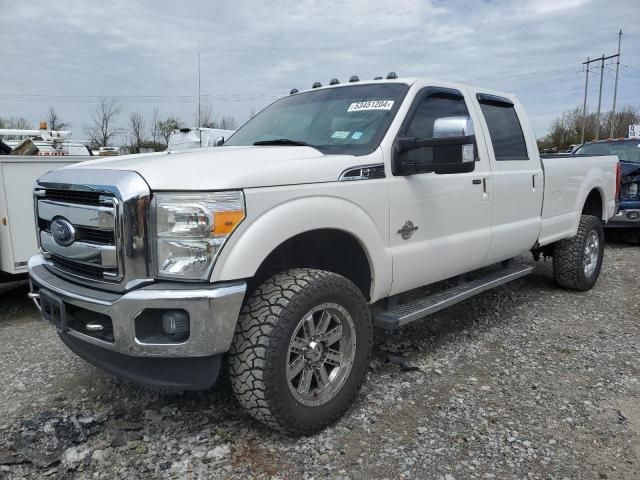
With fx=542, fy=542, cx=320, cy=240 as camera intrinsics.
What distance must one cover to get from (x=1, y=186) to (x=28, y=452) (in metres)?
3.10

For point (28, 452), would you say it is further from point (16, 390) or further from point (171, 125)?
point (171, 125)

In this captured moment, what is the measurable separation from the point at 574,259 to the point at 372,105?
11.0ft

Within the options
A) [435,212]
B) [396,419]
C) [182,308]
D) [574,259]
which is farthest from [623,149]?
[182,308]

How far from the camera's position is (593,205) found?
6.35 meters

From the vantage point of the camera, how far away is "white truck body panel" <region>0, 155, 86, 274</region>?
505 cm

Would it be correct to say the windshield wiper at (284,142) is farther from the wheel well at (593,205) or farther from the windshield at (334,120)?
the wheel well at (593,205)

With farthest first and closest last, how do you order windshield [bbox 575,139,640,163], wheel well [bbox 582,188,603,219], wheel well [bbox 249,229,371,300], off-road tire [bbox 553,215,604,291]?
1. windshield [bbox 575,139,640,163]
2. wheel well [bbox 582,188,603,219]
3. off-road tire [bbox 553,215,604,291]
4. wheel well [bbox 249,229,371,300]

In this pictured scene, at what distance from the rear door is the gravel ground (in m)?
0.83

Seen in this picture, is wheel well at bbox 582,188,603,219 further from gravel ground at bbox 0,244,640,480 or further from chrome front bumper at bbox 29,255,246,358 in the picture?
chrome front bumper at bbox 29,255,246,358

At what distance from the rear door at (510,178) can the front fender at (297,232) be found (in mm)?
1465

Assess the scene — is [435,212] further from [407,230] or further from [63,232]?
[63,232]

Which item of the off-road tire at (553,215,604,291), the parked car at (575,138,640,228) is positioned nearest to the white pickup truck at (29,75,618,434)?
the off-road tire at (553,215,604,291)

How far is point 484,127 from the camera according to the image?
4328 mm

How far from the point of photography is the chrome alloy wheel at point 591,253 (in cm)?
601
